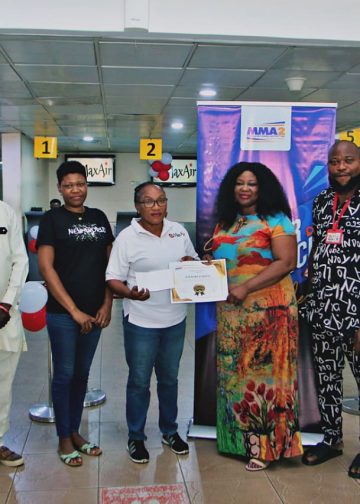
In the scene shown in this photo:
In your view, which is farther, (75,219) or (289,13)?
(289,13)

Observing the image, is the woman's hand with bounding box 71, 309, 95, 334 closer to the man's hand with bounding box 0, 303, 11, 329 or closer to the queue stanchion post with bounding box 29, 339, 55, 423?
the man's hand with bounding box 0, 303, 11, 329

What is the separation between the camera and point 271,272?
2539 millimetres

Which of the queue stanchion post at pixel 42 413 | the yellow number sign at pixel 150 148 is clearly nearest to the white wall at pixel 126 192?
the yellow number sign at pixel 150 148

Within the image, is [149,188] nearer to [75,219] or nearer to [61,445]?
[75,219]

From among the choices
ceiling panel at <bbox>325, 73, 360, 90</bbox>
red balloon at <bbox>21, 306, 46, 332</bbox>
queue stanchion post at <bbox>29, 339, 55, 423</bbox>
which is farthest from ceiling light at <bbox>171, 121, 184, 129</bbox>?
red balloon at <bbox>21, 306, 46, 332</bbox>

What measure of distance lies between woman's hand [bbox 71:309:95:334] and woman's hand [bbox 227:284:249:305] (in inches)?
28.5

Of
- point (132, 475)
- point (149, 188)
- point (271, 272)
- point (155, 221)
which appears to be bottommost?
point (132, 475)

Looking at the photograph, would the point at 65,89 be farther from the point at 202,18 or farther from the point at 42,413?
the point at 42,413

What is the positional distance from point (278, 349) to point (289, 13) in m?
3.11

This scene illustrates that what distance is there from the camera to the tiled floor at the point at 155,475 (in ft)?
8.05

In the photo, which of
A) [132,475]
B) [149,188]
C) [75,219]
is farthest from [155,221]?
[132,475]

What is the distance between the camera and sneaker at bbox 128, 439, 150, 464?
278 cm

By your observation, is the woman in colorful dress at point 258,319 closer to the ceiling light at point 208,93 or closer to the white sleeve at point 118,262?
the white sleeve at point 118,262

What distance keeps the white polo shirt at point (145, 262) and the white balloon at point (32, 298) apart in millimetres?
510
